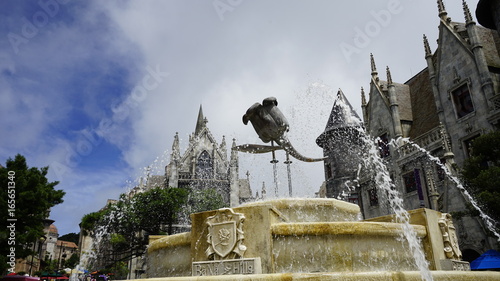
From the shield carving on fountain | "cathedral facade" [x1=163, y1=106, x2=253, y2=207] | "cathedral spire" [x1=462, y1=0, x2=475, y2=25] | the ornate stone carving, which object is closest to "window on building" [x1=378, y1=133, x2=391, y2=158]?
"cathedral spire" [x1=462, y1=0, x2=475, y2=25]

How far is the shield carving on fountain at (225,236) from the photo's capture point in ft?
18.9

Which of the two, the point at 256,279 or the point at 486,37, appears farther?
the point at 486,37

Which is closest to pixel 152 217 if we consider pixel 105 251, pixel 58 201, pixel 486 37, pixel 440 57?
pixel 105 251

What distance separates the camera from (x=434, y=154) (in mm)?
A: 21906

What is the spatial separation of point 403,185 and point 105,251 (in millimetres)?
39510

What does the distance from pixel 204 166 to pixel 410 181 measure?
45.5 metres

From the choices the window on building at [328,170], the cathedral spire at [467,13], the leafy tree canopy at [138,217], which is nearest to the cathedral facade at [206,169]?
the leafy tree canopy at [138,217]

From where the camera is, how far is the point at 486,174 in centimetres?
1407

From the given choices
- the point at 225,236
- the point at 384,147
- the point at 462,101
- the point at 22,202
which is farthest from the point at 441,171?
the point at 22,202

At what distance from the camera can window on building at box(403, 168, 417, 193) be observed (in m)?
23.4

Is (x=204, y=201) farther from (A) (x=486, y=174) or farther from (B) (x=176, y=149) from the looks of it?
(A) (x=486, y=174)

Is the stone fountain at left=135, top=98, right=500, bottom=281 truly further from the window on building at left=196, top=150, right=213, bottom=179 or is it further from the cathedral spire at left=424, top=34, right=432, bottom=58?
the window on building at left=196, top=150, right=213, bottom=179

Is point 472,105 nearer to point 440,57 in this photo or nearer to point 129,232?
point 440,57

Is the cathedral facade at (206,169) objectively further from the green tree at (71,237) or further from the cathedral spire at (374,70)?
the green tree at (71,237)
